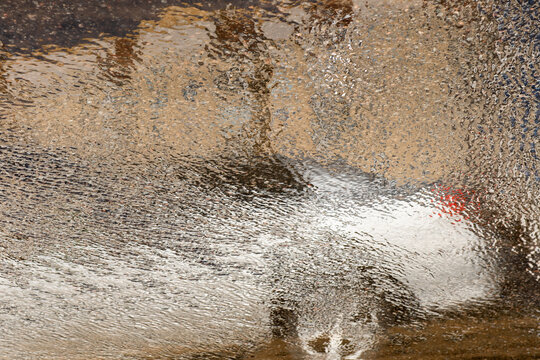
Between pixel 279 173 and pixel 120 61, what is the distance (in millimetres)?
614

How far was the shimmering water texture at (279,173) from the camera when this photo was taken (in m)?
1.07

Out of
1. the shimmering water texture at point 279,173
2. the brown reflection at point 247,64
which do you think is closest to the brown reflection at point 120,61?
the shimmering water texture at point 279,173

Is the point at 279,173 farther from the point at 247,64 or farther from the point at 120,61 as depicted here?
the point at 120,61

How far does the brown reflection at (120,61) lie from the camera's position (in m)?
1.06

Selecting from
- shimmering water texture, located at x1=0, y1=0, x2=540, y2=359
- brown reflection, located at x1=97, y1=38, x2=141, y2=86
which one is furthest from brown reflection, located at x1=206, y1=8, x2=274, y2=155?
brown reflection, located at x1=97, y1=38, x2=141, y2=86

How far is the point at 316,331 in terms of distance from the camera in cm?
191

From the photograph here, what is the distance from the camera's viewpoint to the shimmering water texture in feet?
3.50

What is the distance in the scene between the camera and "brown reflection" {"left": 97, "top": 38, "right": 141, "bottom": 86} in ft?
3.49

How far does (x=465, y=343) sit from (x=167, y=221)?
4.84 ft

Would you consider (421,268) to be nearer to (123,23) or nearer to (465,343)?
(465,343)

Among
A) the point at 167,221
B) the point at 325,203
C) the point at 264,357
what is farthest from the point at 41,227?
the point at 264,357

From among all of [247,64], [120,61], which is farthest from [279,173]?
[120,61]

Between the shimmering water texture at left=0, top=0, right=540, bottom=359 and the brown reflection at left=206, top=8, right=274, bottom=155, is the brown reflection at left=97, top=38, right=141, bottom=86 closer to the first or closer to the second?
the shimmering water texture at left=0, top=0, right=540, bottom=359

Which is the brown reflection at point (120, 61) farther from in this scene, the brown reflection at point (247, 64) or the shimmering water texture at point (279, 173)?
the brown reflection at point (247, 64)
